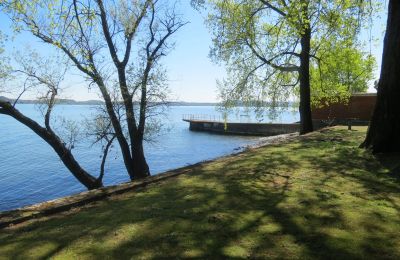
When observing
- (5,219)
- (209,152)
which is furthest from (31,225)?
(209,152)

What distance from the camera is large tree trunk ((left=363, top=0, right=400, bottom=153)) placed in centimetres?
1084

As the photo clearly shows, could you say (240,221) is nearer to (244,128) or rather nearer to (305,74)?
(305,74)

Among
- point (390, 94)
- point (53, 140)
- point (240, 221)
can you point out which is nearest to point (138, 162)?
point (53, 140)

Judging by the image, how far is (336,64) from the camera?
26.1 meters

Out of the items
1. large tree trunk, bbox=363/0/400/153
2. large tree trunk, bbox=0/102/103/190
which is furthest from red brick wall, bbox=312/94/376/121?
large tree trunk, bbox=0/102/103/190

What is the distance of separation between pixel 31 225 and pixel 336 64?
76.8 ft

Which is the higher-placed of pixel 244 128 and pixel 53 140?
pixel 53 140

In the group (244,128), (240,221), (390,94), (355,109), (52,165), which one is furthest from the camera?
(244,128)

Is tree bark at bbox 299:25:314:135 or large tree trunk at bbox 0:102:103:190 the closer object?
large tree trunk at bbox 0:102:103:190

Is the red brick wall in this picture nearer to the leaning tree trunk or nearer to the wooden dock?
the wooden dock

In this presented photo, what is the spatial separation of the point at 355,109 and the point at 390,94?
35691mm

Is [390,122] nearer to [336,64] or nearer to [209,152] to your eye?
[336,64]

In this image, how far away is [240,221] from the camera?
21.1ft

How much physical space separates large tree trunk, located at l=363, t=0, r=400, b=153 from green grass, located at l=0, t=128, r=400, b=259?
3.05ft
